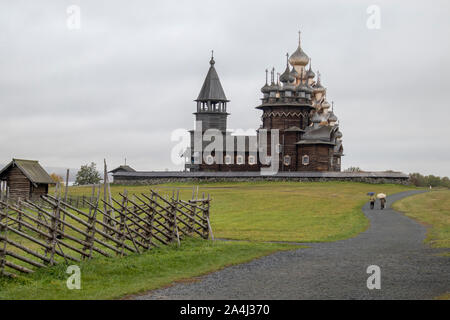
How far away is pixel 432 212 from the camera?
4084cm

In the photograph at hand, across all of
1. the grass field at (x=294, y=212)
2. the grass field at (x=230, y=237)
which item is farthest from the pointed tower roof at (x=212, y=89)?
the grass field at (x=230, y=237)

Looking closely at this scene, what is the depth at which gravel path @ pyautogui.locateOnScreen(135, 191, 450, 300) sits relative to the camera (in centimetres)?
1384

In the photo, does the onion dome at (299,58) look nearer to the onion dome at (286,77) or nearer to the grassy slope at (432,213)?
the onion dome at (286,77)

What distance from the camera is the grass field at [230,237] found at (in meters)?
14.7

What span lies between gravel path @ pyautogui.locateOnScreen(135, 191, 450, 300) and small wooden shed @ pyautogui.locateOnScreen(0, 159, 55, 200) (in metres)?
26.1

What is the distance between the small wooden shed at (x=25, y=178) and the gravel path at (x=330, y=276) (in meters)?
26.1

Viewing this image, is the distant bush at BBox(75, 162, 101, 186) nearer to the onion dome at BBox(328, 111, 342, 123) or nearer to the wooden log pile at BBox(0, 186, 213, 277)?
the onion dome at BBox(328, 111, 342, 123)

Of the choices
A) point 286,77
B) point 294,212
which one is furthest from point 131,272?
point 286,77

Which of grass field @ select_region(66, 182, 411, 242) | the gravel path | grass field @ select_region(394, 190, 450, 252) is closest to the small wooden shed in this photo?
grass field @ select_region(66, 182, 411, 242)

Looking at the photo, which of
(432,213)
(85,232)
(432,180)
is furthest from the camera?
(432,180)

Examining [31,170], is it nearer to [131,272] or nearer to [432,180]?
[131,272]

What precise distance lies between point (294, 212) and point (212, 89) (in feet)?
142
